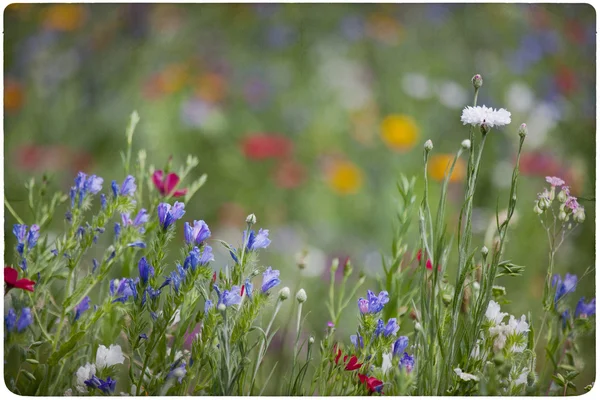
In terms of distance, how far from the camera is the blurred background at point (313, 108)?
0.90 metres

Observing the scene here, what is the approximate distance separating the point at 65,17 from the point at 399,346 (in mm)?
612

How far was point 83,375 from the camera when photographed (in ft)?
2.26

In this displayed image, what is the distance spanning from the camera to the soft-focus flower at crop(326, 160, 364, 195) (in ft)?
4.16

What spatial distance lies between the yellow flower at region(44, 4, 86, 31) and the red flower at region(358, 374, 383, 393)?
1.87ft

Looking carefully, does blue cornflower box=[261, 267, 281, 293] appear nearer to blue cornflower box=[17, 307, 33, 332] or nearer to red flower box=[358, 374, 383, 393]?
red flower box=[358, 374, 383, 393]

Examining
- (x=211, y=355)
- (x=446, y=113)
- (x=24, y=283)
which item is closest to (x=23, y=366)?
(x=24, y=283)

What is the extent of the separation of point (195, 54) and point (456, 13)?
450 millimetres

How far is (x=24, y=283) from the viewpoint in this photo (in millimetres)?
672

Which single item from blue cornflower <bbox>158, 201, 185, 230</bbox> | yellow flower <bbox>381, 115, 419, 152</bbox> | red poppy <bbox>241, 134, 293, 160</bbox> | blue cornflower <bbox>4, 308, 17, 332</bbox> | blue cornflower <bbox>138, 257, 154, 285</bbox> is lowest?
blue cornflower <bbox>4, 308, 17, 332</bbox>

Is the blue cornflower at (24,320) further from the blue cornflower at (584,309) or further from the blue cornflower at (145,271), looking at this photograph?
the blue cornflower at (584,309)

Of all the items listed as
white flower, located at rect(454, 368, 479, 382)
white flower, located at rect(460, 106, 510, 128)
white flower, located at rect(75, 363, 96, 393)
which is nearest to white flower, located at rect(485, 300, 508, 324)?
white flower, located at rect(454, 368, 479, 382)

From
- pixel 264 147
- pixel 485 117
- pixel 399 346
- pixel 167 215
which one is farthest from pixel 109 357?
pixel 264 147

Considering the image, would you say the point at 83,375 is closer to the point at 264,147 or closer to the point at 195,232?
the point at 195,232

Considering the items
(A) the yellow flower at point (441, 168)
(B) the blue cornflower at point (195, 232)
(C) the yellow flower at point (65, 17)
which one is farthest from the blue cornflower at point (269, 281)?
(A) the yellow flower at point (441, 168)
